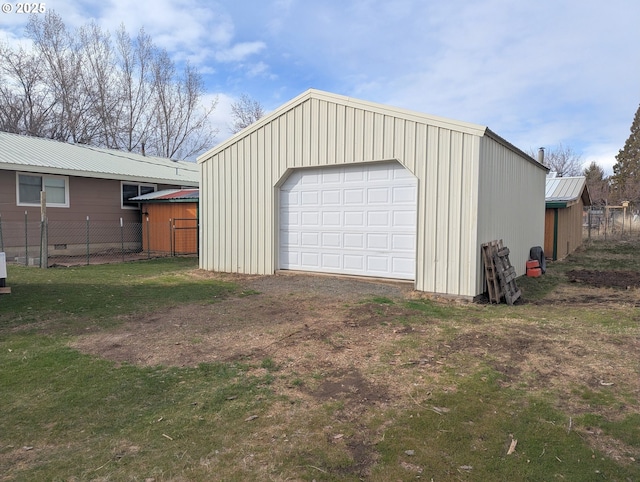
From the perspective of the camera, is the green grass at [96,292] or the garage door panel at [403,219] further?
the garage door panel at [403,219]

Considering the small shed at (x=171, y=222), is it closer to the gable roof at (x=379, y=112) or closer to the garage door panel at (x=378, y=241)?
the gable roof at (x=379, y=112)

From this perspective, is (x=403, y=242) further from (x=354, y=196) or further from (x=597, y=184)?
(x=597, y=184)

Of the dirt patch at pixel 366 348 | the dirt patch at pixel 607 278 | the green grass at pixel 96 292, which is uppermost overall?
the dirt patch at pixel 607 278

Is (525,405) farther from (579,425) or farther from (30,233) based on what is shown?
(30,233)

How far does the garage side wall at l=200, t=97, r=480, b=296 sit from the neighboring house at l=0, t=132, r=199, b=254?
21.3 feet

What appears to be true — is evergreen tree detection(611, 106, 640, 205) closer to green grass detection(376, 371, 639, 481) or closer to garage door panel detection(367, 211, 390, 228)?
garage door panel detection(367, 211, 390, 228)

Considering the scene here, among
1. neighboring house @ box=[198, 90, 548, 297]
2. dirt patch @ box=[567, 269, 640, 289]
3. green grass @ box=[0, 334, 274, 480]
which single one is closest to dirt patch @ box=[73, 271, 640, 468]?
green grass @ box=[0, 334, 274, 480]

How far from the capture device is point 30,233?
46.7 ft

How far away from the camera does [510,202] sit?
32.6 feet

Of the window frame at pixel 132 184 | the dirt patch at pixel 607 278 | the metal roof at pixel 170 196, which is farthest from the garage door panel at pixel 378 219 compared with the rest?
the window frame at pixel 132 184

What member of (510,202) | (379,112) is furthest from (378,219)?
(510,202)

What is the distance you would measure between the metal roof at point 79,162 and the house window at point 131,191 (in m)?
0.50

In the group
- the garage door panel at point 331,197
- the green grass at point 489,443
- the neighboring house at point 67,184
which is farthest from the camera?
the neighboring house at point 67,184

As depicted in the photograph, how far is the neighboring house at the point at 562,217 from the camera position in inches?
604
